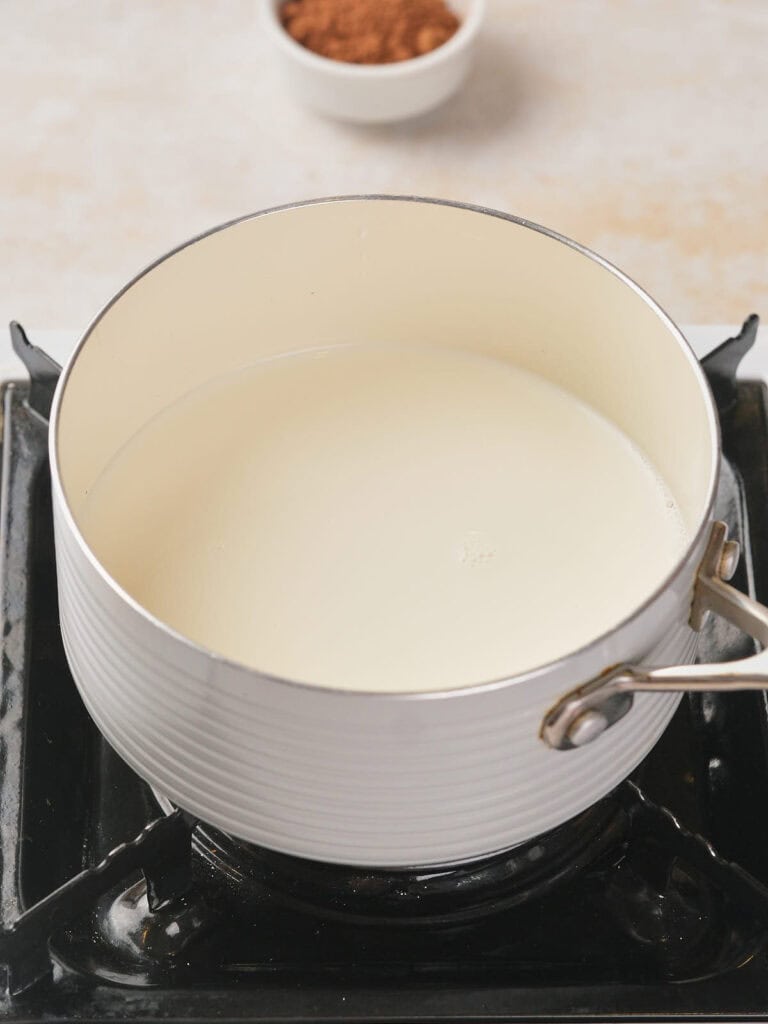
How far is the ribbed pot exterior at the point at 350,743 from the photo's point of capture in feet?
1.44

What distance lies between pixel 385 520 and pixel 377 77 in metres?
0.46

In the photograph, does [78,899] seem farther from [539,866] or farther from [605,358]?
[605,358]

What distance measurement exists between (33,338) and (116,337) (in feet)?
0.49

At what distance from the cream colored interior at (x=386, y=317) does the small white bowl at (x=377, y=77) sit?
34 centimetres

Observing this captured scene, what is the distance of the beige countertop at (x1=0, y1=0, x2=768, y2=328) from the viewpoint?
1.01 meters

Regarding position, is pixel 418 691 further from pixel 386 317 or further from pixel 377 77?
pixel 377 77

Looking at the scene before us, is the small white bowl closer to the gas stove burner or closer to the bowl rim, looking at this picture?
the bowl rim

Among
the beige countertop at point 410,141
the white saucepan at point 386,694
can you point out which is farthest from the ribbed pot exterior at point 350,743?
the beige countertop at point 410,141

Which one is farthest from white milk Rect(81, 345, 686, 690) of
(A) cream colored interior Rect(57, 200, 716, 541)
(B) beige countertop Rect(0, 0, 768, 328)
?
(B) beige countertop Rect(0, 0, 768, 328)

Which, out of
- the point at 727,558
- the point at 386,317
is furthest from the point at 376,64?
the point at 727,558

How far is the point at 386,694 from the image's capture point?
0.43m

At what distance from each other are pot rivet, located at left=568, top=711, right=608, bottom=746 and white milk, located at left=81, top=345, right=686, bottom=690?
8cm

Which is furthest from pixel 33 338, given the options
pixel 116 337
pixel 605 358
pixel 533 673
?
pixel 533 673

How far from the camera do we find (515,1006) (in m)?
0.53
